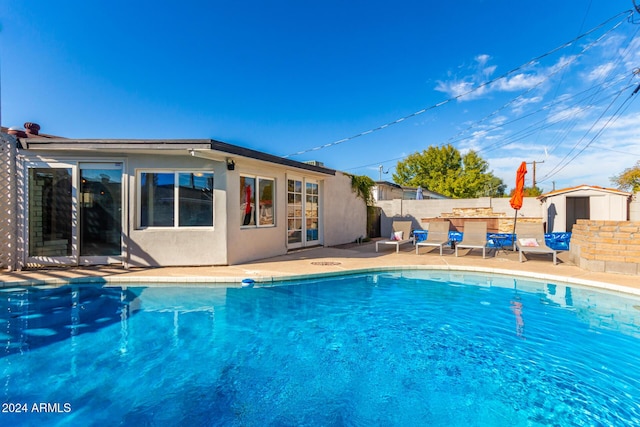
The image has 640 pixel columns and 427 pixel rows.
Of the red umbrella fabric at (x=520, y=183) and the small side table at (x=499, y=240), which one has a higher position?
the red umbrella fabric at (x=520, y=183)

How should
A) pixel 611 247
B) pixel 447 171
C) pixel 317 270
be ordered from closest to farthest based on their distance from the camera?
pixel 611 247
pixel 317 270
pixel 447 171

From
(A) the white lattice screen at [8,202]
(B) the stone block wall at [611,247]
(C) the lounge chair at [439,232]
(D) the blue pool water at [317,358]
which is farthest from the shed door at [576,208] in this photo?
(A) the white lattice screen at [8,202]

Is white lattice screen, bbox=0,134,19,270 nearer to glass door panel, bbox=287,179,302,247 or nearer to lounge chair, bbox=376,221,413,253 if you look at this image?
glass door panel, bbox=287,179,302,247

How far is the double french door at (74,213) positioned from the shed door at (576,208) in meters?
19.5

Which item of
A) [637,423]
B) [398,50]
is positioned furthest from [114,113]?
[637,423]

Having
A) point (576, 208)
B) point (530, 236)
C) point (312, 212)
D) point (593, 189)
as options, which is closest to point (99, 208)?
point (312, 212)

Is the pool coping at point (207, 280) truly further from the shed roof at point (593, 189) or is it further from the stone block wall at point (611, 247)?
the shed roof at point (593, 189)

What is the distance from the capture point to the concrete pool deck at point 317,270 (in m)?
6.59

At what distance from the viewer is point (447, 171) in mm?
33969

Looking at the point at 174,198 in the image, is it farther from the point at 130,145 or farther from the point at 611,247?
the point at 611,247

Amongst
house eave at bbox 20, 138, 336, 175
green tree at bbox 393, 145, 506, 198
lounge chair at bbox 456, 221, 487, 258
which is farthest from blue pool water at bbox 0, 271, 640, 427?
green tree at bbox 393, 145, 506, 198

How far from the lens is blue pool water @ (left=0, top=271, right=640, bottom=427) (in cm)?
273

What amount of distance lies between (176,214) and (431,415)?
7.57 m

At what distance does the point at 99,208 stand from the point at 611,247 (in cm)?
1312
